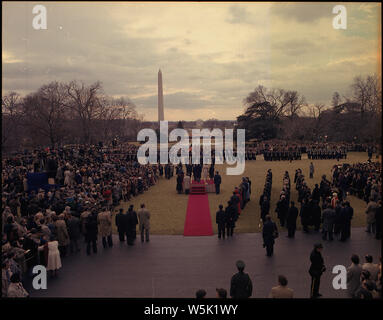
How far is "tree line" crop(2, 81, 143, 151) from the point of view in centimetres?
3191

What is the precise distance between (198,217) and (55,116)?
2862cm

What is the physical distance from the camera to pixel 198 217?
13797 millimetres

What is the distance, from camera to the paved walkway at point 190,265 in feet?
24.2

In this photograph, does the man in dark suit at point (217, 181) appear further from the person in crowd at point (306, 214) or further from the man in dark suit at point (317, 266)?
the man in dark suit at point (317, 266)

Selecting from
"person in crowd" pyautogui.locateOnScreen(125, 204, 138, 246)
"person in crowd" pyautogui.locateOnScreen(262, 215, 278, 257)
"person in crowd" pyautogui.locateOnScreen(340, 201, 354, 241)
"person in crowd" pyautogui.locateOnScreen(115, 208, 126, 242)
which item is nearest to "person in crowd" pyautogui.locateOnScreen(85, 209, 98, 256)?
"person in crowd" pyautogui.locateOnScreen(115, 208, 126, 242)

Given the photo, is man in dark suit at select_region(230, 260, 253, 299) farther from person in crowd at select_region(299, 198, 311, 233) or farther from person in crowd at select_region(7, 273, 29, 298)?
person in crowd at select_region(299, 198, 311, 233)

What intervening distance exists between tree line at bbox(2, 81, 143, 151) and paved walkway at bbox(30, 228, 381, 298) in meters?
20.3

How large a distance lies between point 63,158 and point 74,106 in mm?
20229

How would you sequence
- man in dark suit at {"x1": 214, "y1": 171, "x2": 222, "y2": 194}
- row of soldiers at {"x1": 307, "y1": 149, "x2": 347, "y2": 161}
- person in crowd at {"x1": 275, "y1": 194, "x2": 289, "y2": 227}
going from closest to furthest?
person in crowd at {"x1": 275, "y1": 194, "x2": 289, "y2": 227}, man in dark suit at {"x1": 214, "y1": 171, "x2": 222, "y2": 194}, row of soldiers at {"x1": 307, "y1": 149, "x2": 347, "y2": 161}
